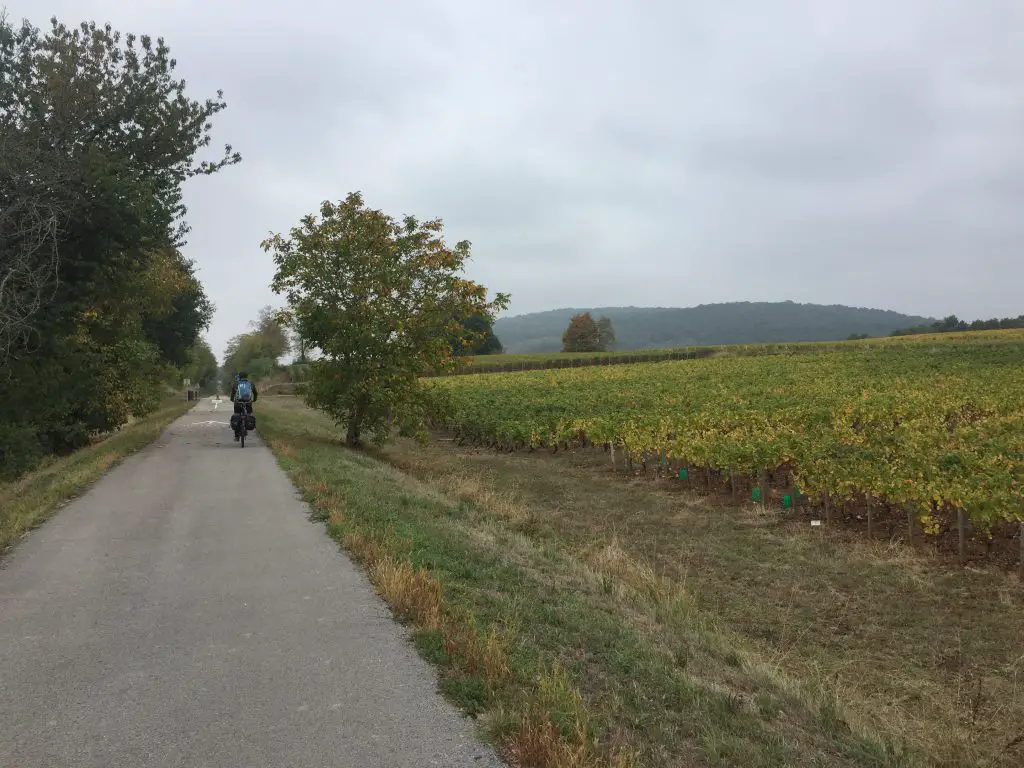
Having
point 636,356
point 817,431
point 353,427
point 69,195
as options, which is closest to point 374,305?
point 353,427

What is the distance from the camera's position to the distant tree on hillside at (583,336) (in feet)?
401

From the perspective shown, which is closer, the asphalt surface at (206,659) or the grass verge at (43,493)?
the asphalt surface at (206,659)

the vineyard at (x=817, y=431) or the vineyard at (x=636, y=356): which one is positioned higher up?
the vineyard at (x=636, y=356)

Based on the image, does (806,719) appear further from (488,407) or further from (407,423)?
(488,407)

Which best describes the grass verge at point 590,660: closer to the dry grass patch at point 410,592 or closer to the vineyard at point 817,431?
the dry grass patch at point 410,592

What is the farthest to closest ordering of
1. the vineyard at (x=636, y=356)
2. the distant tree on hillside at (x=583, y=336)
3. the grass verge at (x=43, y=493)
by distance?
1. the distant tree on hillside at (x=583, y=336)
2. the vineyard at (x=636, y=356)
3. the grass verge at (x=43, y=493)

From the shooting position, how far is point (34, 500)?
1080 cm

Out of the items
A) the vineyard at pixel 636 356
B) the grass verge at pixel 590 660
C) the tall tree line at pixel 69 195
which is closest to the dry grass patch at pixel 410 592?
the grass verge at pixel 590 660

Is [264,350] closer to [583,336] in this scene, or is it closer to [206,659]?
[583,336]

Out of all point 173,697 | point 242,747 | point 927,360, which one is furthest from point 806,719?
point 927,360

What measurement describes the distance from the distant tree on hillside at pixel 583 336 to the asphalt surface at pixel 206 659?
375ft

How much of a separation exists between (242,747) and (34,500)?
364 inches

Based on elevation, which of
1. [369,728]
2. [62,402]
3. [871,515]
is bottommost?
[871,515]

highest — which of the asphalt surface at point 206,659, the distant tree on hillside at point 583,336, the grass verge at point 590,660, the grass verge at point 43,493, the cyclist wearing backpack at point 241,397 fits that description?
the distant tree on hillside at point 583,336
